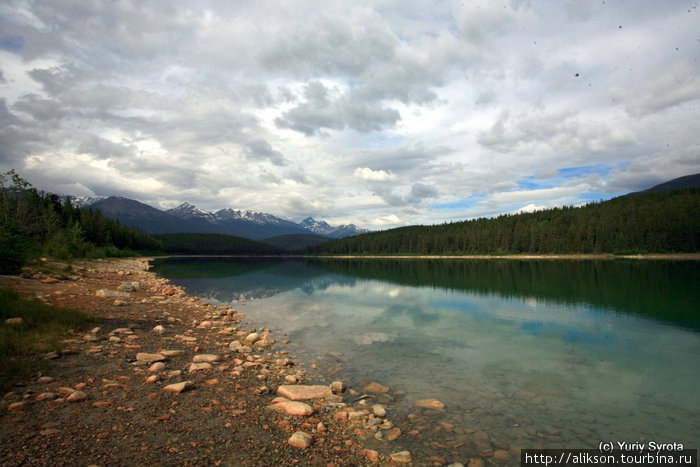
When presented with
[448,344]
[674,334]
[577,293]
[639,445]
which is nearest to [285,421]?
[639,445]

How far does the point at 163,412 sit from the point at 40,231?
252ft

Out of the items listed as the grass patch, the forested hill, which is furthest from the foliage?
the forested hill

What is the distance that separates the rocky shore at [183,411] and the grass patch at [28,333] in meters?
0.44

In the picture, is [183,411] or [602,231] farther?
[602,231]

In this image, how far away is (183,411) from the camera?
9.68 m

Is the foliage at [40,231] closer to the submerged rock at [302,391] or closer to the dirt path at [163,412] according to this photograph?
the dirt path at [163,412]

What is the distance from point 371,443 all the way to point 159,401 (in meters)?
A: 6.54

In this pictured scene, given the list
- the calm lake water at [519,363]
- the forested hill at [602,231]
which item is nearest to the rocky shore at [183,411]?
the calm lake water at [519,363]

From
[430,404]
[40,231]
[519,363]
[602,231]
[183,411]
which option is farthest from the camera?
[602,231]

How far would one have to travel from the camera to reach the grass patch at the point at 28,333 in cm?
1047

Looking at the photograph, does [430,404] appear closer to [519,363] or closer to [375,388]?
[375,388]

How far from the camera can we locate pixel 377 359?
57.0ft

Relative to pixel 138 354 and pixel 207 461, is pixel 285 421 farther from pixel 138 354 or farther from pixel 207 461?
pixel 138 354

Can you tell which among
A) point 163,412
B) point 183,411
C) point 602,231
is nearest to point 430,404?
point 183,411
